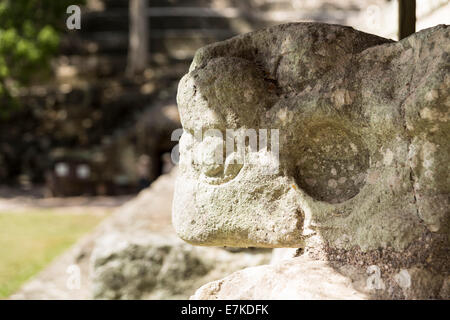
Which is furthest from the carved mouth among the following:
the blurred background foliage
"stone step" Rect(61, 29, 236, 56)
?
"stone step" Rect(61, 29, 236, 56)

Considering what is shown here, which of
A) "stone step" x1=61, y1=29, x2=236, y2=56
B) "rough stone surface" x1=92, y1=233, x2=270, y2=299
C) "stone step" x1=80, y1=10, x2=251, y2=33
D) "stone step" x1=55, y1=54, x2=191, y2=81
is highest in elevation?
"stone step" x1=80, y1=10, x2=251, y2=33

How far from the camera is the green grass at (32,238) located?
5.98 metres

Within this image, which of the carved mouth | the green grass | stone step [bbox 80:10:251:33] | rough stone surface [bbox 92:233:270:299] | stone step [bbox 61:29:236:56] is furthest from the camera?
stone step [bbox 80:10:251:33]

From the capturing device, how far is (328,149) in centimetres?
209

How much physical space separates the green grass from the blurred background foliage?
395cm

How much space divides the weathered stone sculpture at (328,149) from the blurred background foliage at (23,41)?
11.3 m

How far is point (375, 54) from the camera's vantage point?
197 cm

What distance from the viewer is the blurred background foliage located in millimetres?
12461

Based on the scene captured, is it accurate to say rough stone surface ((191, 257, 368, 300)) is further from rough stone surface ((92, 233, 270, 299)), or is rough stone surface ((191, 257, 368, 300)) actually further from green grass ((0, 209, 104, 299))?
green grass ((0, 209, 104, 299))

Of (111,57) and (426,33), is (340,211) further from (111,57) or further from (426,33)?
(111,57)

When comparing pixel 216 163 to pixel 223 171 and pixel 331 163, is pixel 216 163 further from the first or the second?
pixel 331 163

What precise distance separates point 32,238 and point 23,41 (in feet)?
20.5

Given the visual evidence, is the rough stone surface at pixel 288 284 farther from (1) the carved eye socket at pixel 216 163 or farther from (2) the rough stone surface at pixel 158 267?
(2) the rough stone surface at pixel 158 267
